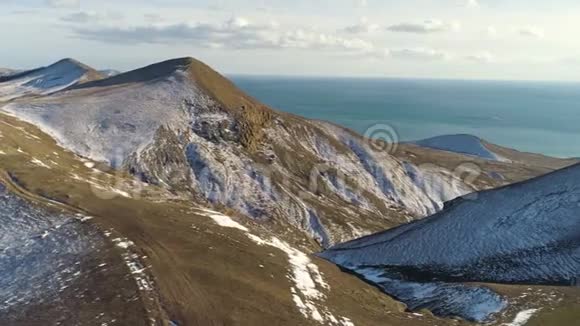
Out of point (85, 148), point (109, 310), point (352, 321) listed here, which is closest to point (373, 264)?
point (352, 321)

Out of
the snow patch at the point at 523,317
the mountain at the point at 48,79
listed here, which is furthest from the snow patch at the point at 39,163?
the mountain at the point at 48,79

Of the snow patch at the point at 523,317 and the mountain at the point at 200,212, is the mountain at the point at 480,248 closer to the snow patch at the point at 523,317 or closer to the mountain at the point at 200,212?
the mountain at the point at 200,212

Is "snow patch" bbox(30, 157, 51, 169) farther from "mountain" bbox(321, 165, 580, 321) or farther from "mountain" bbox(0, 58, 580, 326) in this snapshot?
"mountain" bbox(321, 165, 580, 321)

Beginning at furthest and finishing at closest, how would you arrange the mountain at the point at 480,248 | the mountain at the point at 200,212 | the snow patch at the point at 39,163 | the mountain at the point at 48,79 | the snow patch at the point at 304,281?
the mountain at the point at 48,79
the snow patch at the point at 39,163
the mountain at the point at 480,248
the snow patch at the point at 304,281
the mountain at the point at 200,212

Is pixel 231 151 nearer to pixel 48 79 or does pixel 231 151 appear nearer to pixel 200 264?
pixel 200 264

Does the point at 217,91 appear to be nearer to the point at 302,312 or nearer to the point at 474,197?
the point at 474,197

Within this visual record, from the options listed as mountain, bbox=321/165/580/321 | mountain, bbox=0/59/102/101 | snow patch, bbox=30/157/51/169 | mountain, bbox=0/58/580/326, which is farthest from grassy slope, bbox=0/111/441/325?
mountain, bbox=0/59/102/101
